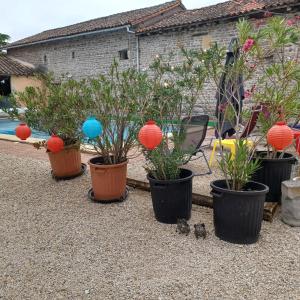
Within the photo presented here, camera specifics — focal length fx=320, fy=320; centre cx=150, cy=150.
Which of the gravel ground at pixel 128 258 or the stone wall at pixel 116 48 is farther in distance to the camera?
the stone wall at pixel 116 48

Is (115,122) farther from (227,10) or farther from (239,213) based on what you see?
(227,10)

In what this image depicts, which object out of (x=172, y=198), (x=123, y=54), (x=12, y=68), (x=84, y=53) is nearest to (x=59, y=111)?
(x=172, y=198)

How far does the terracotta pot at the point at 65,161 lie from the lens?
4.88 meters

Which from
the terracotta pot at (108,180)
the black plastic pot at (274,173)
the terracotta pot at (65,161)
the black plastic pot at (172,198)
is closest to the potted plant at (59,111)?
the terracotta pot at (65,161)

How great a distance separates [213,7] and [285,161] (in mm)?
12690

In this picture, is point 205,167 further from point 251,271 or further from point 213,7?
point 213,7

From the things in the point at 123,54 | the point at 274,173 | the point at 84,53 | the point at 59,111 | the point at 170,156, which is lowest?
the point at 274,173

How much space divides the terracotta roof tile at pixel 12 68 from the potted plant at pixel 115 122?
16.1 m

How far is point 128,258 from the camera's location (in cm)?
274

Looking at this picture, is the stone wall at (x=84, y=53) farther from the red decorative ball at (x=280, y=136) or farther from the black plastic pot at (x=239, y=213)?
the red decorative ball at (x=280, y=136)

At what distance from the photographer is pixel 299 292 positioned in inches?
88.0

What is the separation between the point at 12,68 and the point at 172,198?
61.3ft

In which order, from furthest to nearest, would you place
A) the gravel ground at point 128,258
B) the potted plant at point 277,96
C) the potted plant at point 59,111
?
the potted plant at point 59,111, the potted plant at point 277,96, the gravel ground at point 128,258

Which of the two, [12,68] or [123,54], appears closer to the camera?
[123,54]
